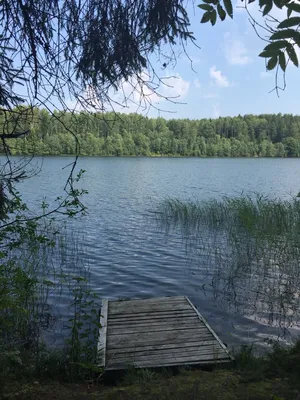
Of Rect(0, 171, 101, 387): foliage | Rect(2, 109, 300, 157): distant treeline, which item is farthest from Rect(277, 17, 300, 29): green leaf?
Rect(2, 109, 300, 157): distant treeline

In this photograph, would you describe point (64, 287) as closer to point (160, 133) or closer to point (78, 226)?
point (78, 226)

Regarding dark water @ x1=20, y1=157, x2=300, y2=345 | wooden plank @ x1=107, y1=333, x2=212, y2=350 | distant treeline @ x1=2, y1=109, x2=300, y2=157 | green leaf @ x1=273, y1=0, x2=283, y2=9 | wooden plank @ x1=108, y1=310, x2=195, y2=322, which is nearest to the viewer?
green leaf @ x1=273, y1=0, x2=283, y2=9

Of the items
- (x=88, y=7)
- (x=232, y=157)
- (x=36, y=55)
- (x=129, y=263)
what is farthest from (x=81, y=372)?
(x=232, y=157)

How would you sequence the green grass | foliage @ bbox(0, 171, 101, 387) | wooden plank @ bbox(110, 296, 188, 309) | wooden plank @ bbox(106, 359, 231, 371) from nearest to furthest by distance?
foliage @ bbox(0, 171, 101, 387) < wooden plank @ bbox(106, 359, 231, 371) < wooden plank @ bbox(110, 296, 188, 309) < the green grass

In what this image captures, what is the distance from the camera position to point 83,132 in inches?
118

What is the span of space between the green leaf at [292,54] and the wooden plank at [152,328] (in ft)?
13.0

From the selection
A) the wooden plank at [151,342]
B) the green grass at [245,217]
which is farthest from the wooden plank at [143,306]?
the green grass at [245,217]

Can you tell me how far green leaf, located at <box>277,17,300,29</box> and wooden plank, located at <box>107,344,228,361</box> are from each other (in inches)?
139

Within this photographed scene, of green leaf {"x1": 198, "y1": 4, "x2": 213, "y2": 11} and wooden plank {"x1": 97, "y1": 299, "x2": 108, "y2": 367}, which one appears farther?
wooden plank {"x1": 97, "y1": 299, "x2": 108, "y2": 367}

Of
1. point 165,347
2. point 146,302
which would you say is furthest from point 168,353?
point 146,302

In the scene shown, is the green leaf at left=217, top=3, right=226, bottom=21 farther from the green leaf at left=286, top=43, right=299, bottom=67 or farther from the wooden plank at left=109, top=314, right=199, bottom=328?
the wooden plank at left=109, top=314, right=199, bottom=328

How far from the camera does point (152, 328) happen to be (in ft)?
16.3

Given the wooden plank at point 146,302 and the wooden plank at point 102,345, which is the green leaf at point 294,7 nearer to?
the wooden plank at point 102,345

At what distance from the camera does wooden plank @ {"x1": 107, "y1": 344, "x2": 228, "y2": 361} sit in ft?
13.8
